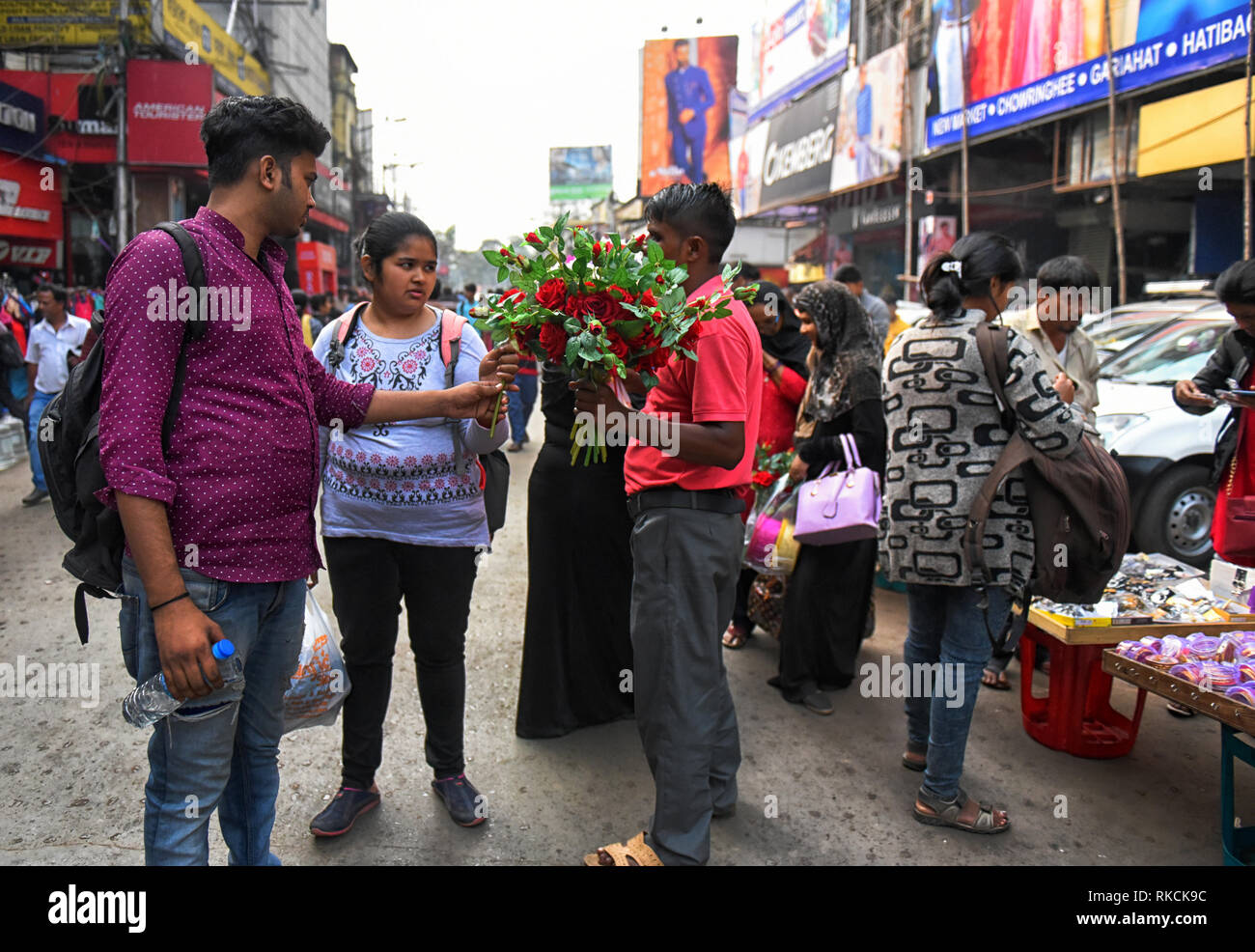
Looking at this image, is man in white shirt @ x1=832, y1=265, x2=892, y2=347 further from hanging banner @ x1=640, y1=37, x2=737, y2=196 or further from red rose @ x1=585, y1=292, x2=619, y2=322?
hanging banner @ x1=640, y1=37, x2=737, y2=196

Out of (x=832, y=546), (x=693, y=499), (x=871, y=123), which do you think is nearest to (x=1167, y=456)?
(x=832, y=546)

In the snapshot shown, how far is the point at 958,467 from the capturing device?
3092mm

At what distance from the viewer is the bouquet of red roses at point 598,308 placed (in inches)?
90.7

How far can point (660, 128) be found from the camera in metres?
35.7

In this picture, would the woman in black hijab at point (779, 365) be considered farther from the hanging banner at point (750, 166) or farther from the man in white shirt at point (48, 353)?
the hanging banner at point (750, 166)

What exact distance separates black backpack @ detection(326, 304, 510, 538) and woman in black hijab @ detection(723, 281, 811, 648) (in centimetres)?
161

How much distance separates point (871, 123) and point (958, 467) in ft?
52.0

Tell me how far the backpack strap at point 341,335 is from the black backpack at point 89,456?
99 cm

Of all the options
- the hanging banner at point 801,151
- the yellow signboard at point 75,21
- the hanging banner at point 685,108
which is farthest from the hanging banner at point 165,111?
the hanging banner at point 685,108

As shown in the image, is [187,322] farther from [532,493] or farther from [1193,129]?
[1193,129]

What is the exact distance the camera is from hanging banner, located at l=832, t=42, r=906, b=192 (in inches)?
631

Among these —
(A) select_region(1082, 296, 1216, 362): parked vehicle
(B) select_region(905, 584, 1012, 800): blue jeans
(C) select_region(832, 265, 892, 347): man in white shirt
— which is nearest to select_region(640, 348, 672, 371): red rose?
(B) select_region(905, 584, 1012, 800): blue jeans

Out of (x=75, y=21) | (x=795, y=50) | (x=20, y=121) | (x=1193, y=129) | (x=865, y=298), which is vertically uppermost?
(x=795, y=50)

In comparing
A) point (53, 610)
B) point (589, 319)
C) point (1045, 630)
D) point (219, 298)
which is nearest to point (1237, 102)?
point (1045, 630)
